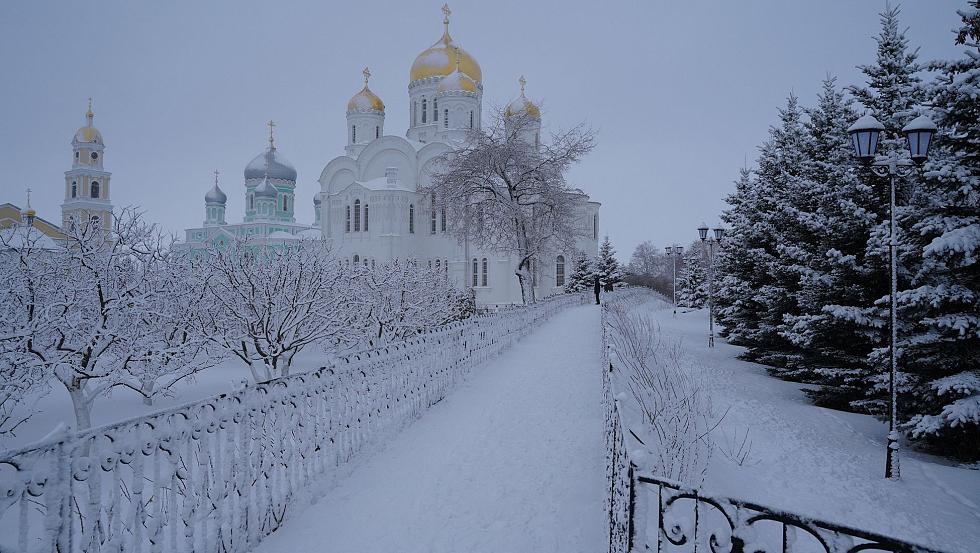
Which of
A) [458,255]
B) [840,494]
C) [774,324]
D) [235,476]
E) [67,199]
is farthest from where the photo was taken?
[67,199]

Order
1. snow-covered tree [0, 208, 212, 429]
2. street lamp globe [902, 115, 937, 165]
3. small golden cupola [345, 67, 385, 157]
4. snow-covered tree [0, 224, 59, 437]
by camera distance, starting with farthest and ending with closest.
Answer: small golden cupola [345, 67, 385, 157]
snow-covered tree [0, 208, 212, 429]
snow-covered tree [0, 224, 59, 437]
street lamp globe [902, 115, 937, 165]

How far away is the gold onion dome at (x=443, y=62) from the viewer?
139 ft

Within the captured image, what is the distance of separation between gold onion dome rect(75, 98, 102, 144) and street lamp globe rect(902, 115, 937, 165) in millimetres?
58174

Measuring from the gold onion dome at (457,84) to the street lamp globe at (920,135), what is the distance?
3665 cm

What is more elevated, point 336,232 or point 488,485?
point 336,232

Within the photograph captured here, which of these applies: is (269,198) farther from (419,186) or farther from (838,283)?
(838,283)

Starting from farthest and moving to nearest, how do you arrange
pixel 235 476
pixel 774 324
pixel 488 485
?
pixel 774 324, pixel 488 485, pixel 235 476

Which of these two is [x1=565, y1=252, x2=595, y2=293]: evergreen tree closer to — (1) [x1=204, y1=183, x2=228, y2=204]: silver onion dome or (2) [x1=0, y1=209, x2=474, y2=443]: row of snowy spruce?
(2) [x1=0, y1=209, x2=474, y2=443]: row of snowy spruce

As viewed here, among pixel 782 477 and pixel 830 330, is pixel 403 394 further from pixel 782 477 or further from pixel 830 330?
pixel 830 330

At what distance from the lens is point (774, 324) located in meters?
14.0

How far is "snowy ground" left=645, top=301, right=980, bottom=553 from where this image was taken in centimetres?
554

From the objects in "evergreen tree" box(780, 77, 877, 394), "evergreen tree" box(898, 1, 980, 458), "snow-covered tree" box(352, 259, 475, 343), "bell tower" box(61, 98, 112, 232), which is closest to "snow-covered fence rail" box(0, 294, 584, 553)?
"evergreen tree" box(898, 1, 980, 458)

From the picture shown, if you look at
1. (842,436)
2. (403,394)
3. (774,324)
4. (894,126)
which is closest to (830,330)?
(842,436)

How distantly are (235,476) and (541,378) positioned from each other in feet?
22.1
